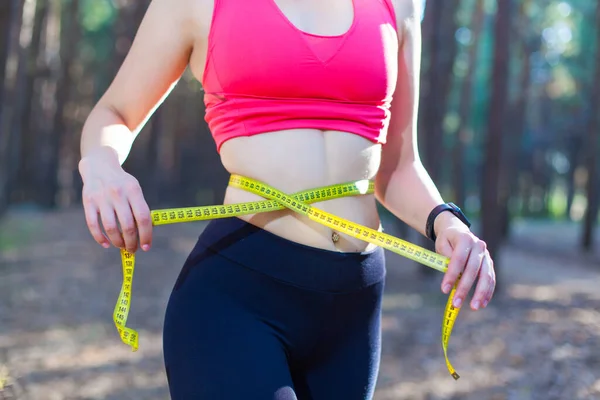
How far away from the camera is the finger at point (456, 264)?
A: 69.4 inches

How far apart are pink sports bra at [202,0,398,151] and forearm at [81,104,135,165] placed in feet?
0.82

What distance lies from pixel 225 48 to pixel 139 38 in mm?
247

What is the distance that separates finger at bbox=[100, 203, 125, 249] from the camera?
160 centimetres

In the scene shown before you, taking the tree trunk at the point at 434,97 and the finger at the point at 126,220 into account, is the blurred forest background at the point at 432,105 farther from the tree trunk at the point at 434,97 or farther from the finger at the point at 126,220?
the finger at the point at 126,220

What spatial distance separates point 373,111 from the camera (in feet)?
6.73

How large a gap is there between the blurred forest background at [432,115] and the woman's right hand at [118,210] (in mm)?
5267

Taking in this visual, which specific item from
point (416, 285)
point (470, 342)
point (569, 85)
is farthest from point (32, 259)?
point (569, 85)

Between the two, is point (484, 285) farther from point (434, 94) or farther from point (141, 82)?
point (434, 94)

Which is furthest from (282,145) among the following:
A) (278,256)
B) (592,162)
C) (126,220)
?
(592,162)

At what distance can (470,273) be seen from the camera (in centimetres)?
176

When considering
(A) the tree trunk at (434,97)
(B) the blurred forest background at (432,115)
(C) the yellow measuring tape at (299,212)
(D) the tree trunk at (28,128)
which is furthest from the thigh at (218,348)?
(D) the tree trunk at (28,128)

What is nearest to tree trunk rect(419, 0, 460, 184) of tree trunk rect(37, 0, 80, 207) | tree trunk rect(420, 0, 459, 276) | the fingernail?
tree trunk rect(420, 0, 459, 276)

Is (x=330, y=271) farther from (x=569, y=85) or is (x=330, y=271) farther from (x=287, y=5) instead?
(x=569, y=85)

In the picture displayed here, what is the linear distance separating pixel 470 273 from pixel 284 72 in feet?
2.18
